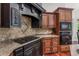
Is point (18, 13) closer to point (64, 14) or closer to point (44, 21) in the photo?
point (44, 21)

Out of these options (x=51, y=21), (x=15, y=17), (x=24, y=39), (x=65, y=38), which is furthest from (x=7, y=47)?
(x=65, y=38)

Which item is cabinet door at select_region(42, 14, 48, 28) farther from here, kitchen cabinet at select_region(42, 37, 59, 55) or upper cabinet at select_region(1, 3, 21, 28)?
upper cabinet at select_region(1, 3, 21, 28)

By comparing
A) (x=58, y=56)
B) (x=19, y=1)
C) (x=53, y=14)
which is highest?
(x=19, y=1)

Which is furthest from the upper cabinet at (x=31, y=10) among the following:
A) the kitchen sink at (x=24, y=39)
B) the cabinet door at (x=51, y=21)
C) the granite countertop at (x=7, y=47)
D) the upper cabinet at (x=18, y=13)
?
the granite countertop at (x=7, y=47)

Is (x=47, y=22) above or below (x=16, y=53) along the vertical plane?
above

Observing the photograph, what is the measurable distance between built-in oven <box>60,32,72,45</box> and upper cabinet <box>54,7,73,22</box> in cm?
16

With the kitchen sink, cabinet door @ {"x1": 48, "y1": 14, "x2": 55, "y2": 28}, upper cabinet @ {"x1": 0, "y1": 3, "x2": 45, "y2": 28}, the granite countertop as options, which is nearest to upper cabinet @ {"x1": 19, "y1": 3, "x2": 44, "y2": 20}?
upper cabinet @ {"x1": 0, "y1": 3, "x2": 45, "y2": 28}

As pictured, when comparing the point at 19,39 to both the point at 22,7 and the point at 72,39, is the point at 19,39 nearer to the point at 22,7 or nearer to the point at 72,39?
the point at 22,7

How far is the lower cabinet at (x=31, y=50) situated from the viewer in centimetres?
177

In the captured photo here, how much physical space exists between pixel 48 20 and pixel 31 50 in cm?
39

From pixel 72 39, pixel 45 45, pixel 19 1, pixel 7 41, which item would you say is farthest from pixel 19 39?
pixel 72 39

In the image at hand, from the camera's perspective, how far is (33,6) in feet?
6.03

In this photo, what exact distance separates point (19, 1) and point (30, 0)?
127 mm

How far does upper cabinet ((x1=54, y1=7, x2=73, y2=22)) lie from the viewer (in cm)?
180
